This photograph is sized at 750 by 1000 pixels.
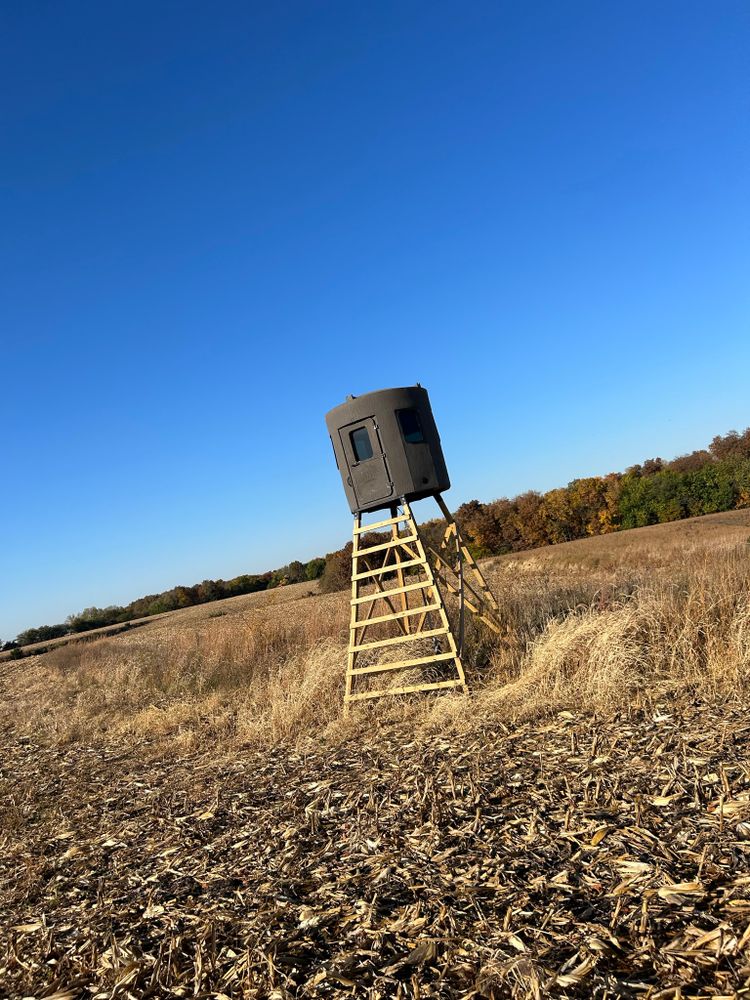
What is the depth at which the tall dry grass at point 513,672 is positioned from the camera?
6203 millimetres

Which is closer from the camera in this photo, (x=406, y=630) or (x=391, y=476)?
(x=391, y=476)

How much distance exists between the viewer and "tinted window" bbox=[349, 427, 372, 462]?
7996mm

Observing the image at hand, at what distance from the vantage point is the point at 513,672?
7441mm

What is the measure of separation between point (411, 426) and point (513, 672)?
10.9ft

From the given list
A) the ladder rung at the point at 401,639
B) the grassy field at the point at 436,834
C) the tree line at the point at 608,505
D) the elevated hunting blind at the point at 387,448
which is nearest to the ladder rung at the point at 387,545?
the elevated hunting blind at the point at 387,448

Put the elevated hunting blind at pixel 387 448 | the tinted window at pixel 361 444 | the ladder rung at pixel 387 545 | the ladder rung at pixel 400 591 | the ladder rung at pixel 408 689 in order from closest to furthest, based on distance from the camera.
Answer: the ladder rung at pixel 408 689, the ladder rung at pixel 400 591, the ladder rung at pixel 387 545, the elevated hunting blind at pixel 387 448, the tinted window at pixel 361 444

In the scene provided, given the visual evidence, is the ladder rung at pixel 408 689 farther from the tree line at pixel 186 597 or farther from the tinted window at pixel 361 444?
the tree line at pixel 186 597

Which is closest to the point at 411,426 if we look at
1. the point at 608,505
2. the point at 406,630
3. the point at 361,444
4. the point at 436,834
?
the point at 361,444

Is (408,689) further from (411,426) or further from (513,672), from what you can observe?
(411,426)

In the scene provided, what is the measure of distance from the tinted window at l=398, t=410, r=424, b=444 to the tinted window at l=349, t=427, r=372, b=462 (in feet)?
1.57

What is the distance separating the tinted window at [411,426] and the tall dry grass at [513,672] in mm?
2906

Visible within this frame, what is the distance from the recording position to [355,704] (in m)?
7.61

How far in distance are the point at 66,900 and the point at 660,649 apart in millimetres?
5830

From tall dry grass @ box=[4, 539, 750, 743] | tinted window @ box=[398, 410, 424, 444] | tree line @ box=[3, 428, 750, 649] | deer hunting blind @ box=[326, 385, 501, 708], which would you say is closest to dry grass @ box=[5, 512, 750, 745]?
tall dry grass @ box=[4, 539, 750, 743]
